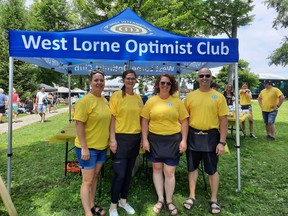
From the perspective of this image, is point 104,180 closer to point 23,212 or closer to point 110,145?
point 23,212

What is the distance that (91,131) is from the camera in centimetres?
284

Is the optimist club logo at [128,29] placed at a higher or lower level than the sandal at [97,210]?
higher

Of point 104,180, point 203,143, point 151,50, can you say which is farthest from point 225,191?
point 151,50

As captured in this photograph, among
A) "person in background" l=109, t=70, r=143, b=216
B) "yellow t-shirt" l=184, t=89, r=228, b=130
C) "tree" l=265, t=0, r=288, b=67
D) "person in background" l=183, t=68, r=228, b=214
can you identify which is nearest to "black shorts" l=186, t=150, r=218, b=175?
"person in background" l=183, t=68, r=228, b=214

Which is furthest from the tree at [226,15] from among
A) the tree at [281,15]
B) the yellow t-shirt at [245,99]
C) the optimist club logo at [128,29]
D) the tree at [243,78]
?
the optimist club logo at [128,29]

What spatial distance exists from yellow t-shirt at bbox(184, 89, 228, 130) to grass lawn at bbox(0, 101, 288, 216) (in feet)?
3.90

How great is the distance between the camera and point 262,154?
246 inches

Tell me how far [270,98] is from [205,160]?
5.26 metres

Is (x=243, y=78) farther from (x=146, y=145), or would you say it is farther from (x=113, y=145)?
(x=113, y=145)

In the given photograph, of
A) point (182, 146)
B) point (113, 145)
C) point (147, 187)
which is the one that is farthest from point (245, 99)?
point (113, 145)

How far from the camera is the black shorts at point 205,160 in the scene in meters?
3.34

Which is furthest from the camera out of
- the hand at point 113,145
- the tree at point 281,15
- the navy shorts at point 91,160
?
the tree at point 281,15

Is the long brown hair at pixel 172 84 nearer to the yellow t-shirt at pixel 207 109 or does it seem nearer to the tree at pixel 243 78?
the yellow t-shirt at pixel 207 109

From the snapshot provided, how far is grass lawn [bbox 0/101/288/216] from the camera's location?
3486 mm
